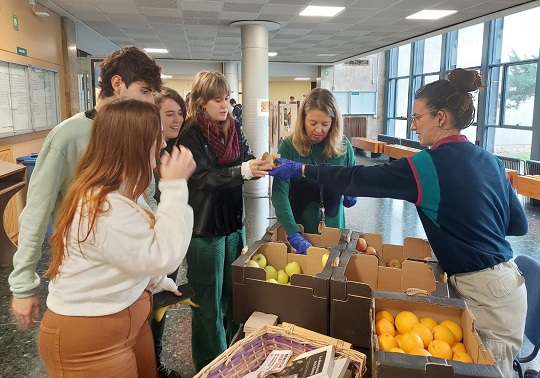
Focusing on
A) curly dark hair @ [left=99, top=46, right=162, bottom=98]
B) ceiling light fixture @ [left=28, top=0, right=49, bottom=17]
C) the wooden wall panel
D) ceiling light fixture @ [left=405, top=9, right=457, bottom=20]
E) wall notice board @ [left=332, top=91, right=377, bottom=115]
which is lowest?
the wooden wall panel

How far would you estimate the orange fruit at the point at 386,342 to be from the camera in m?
1.17

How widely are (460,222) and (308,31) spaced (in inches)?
285

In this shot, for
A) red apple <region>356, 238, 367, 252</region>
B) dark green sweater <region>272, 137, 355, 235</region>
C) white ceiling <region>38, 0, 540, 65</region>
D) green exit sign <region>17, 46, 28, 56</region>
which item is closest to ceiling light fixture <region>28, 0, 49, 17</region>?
white ceiling <region>38, 0, 540, 65</region>

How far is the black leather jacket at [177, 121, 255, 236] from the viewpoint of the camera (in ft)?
6.29

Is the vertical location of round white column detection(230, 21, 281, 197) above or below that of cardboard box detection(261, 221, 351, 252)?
above


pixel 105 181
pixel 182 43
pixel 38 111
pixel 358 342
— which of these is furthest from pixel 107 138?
pixel 182 43

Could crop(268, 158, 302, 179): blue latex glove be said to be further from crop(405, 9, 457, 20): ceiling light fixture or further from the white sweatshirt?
crop(405, 9, 457, 20): ceiling light fixture

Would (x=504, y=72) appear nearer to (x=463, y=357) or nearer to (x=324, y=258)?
(x=324, y=258)

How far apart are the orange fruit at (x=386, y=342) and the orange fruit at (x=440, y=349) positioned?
0.32 feet

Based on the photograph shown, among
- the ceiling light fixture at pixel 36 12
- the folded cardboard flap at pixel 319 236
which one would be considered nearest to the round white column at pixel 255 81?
the ceiling light fixture at pixel 36 12

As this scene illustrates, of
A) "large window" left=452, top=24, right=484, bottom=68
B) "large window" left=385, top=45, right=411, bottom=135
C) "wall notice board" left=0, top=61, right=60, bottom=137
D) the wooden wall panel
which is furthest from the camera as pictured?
"large window" left=385, top=45, right=411, bottom=135

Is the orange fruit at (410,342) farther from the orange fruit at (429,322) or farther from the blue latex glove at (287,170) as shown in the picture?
the blue latex glove at (287,170)

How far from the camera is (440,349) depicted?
1144mm

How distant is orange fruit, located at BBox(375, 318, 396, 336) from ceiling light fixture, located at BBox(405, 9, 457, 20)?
6186mm
